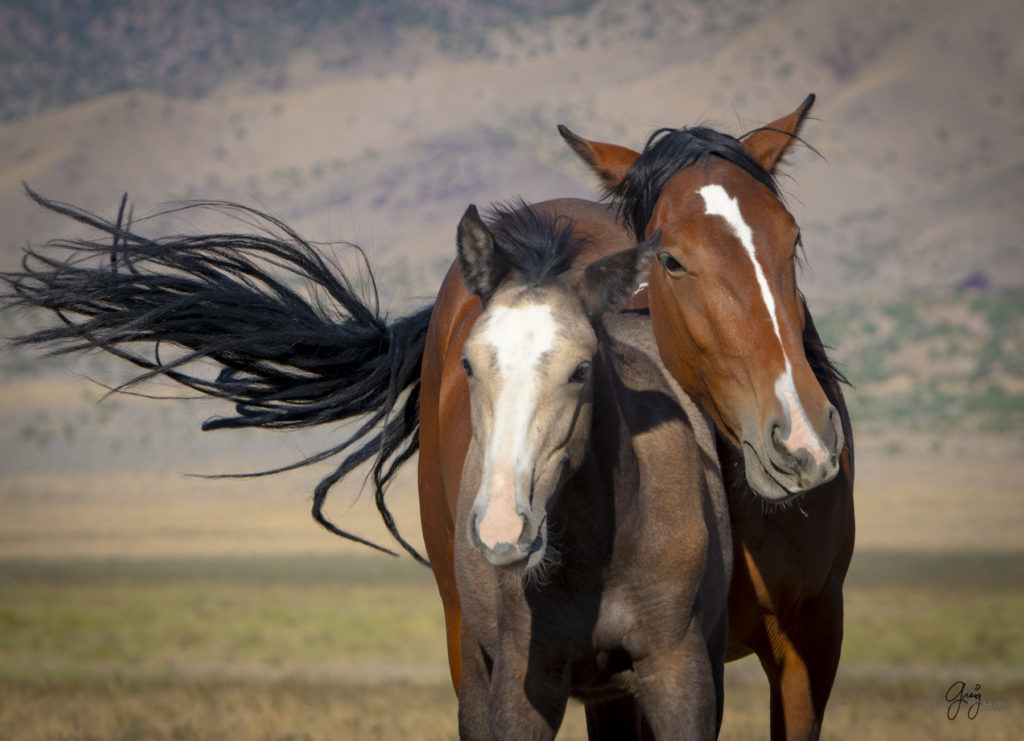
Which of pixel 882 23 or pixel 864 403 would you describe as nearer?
pixel 864 403

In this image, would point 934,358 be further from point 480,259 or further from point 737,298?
point 480,259

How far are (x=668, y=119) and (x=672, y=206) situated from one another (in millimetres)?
120044

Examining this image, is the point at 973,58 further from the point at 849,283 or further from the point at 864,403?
the point at 864,403

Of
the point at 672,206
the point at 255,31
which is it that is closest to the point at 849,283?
the point at 672,206

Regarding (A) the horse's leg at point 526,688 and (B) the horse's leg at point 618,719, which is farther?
(B) the horse's leg at point 618,719

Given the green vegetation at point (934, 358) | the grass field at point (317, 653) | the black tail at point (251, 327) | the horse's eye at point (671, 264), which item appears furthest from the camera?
the green vegetation at point (934, 358)

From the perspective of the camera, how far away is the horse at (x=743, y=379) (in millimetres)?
4516

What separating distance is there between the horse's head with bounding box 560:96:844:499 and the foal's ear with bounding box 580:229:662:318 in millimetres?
526

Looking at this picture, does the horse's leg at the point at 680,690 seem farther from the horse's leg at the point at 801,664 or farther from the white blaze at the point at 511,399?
the horse's leg at the point at 801,664

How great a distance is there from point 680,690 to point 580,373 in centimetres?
99

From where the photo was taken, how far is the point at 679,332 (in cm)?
496

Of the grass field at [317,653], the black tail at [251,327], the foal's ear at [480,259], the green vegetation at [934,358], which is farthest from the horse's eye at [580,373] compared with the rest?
the green vegetation at [934,358]
